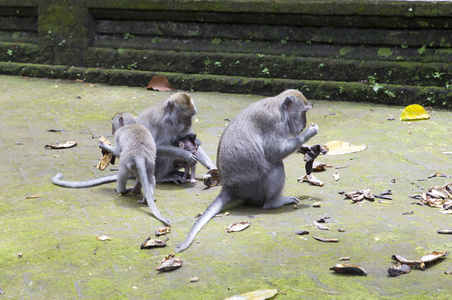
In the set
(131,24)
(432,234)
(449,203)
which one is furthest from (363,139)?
(131,24)

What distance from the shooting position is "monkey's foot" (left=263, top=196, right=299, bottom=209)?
5.48 meters

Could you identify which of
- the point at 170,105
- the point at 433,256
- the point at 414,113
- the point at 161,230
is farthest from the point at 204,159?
the point at 414,113

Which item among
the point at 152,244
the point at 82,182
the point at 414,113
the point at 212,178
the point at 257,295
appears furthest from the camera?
the point at 414,113

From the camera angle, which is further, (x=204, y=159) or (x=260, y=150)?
(x=204, y=159)

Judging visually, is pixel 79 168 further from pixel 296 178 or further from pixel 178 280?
pixel 178 280

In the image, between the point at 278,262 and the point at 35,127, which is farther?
the point at 35,127

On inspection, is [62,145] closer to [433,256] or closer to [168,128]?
[168,128]

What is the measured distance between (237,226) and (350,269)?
3.76 ft

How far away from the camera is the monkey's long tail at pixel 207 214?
4.53 metres

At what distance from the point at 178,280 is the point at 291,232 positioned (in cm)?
118

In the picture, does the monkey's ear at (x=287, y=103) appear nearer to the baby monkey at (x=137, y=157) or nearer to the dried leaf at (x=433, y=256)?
the baby monkey at (x=137, y=157)

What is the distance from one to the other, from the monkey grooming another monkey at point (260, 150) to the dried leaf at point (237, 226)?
29cm

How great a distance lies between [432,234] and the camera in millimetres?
4770

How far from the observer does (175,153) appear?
20.2ft
